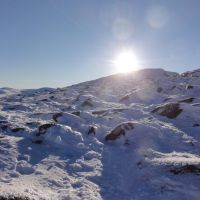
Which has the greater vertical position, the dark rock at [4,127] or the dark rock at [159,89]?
the dark rock at [159,89]

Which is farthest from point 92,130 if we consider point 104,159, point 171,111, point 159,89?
point 159,89

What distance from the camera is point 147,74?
10081cm

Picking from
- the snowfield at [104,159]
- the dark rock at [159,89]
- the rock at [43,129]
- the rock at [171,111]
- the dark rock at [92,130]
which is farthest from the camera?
the dark rock at [159,89]

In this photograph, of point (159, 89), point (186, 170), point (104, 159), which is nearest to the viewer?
point (186, 170)

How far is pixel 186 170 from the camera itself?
16.9 meters

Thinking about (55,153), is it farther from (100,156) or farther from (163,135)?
(163,135)

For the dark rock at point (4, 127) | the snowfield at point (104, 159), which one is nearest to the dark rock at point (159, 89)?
the snowfield at point (104, 159)

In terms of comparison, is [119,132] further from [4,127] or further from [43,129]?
[4,127]

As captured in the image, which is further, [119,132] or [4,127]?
[4,127]

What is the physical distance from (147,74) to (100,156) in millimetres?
82346

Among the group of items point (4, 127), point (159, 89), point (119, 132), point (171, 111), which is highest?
point (159, 89)

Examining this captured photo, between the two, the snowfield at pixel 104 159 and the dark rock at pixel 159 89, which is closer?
the snowfield at pixel 104 159

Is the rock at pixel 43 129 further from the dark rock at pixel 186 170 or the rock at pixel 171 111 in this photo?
the rock at pixel 171 111

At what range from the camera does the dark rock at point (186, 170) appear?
16703 mm
